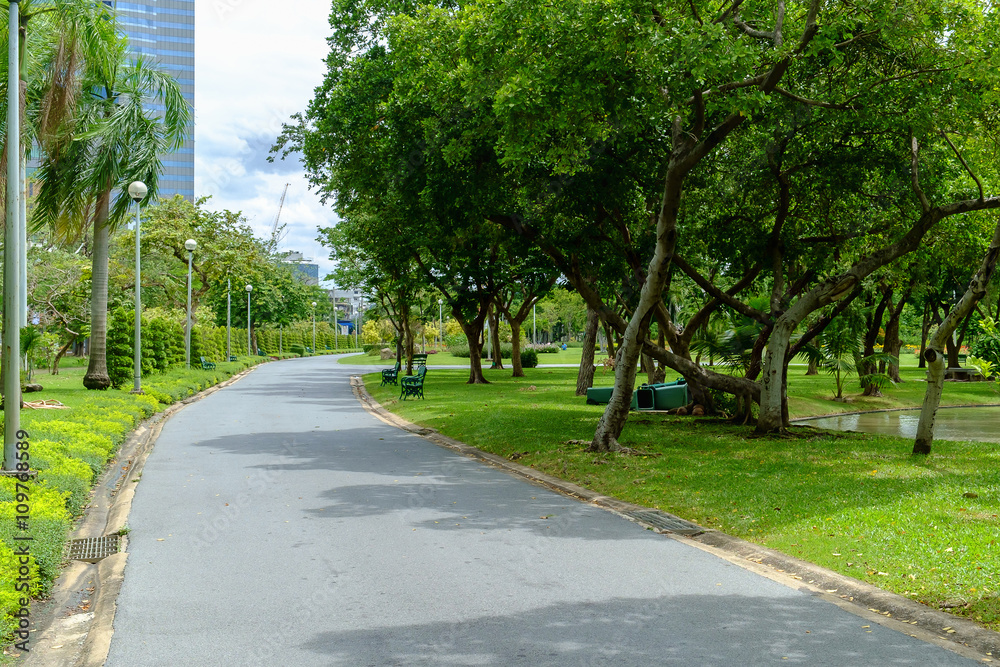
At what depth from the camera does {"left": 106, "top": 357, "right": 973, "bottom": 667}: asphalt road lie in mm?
4824

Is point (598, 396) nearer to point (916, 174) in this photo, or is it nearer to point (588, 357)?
point (588, 357)

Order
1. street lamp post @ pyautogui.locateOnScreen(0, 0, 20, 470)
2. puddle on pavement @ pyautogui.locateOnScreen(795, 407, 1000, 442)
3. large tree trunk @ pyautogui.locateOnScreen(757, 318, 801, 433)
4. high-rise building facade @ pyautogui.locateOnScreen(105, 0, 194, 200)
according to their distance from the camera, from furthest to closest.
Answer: high-rise building facade @ pyautogui.locateOnScreen(105, 0, 194, 200)
puddle on pavement @ pyautogui.locateOnScreen(795, 407, 1000, 442)
large tree trunk @ pyautogui.locateOnScreen(757, 318, 801, 433)
street lamp post @ pyautogui.locateOnScreen(0, 0, 20, 470)

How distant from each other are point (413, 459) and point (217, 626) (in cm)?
766

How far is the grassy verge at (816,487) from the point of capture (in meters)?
6.31

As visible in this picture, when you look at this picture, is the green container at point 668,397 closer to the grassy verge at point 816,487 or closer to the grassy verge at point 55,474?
the grassy verge at point 816,487

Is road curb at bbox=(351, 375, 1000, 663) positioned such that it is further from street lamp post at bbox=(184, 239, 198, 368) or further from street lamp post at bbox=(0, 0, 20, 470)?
street lamp post at bbox=(184, 239, 198, 368)

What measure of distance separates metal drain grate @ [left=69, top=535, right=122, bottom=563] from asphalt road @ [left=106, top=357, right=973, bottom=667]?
0.20 m

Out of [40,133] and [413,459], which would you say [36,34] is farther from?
[413,459]

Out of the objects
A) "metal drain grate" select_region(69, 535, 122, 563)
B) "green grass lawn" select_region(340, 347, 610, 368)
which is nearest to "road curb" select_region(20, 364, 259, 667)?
"metal drain grate" select_region(69, 535, 122, 563)

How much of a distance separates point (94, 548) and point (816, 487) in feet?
24.4

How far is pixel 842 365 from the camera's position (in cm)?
2600

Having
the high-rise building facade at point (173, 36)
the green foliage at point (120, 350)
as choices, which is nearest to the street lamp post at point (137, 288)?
the green foliage at point (120, 350)

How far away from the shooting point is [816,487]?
9547 mm

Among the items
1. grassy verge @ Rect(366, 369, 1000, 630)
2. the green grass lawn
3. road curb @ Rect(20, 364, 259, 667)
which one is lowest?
road curb @ Rect(20, 364, 259, 667)
